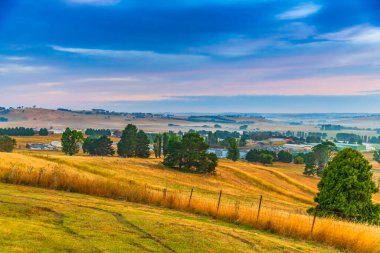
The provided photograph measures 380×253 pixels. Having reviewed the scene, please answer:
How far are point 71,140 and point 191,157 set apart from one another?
1800 inches

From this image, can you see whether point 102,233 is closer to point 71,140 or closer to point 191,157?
point 191,157

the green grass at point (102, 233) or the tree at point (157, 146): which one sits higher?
the green grass at point (102, 233)

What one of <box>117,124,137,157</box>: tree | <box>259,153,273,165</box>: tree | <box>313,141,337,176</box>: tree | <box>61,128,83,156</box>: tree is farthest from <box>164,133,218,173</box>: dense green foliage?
<box>313,141,337,176</box>: tree

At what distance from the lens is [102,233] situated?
46.2ft

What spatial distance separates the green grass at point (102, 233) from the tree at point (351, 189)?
17.5 meters

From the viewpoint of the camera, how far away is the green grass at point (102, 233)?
12.2 metres

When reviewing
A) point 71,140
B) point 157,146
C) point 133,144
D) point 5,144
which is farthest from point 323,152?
point 5,144

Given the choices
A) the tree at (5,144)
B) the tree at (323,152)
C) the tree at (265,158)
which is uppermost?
the tree at (323,152)

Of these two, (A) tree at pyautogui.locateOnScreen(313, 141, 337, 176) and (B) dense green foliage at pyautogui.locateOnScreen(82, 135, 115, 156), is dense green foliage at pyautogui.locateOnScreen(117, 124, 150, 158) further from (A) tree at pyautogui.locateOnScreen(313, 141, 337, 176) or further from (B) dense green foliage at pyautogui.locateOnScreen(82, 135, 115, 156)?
(A) tree at pyautogui.locateOnScreen(313, 141, 337, 176)

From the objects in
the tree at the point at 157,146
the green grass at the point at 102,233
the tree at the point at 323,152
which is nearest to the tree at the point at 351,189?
the green grass at the point at 102,233

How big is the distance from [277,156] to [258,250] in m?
181

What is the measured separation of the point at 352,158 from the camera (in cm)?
3512

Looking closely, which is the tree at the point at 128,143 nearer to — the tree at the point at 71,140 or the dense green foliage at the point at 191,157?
the tree at the point at 71,140

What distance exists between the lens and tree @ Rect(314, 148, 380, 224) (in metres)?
34.1
